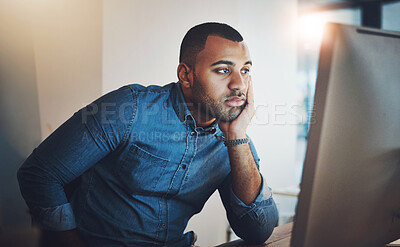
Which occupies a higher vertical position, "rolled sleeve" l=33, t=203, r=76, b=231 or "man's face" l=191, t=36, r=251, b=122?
"man's face" l=191, t=36, r=251, b=122

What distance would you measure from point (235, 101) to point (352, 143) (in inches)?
28.8

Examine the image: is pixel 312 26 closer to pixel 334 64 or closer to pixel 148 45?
pixel 148 45

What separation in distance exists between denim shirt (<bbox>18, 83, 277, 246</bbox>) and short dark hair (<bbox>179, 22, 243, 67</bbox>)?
0.17 meters

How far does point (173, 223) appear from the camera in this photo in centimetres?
121

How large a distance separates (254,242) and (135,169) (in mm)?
432

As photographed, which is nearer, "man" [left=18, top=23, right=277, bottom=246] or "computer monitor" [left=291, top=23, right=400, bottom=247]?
"computer monitor" [left=291, top=23, right=400, bottom=247]

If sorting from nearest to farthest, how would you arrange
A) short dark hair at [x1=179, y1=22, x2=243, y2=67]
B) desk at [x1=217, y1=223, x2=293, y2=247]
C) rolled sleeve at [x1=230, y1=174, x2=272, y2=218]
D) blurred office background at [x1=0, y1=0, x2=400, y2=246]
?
desk at [x1=217, y1=223, x2=293, y2=247]
rolled sleeve at [x1=230, y1=174, x2=272, y2=218]
short dark hair at [x1=179, y1=22, x2=243, y2=67]
blurred office background at [x1=0, y1=0, x2=400, y2=246]

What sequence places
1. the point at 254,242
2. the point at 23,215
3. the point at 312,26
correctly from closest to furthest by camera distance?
the point at 254,242
the point at 23,215
the point at 312,26

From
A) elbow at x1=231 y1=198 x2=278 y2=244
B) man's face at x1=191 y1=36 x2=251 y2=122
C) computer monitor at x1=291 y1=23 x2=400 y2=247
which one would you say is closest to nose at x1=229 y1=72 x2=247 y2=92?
man's face at x1=191 y1=36 x2=251 y2=122

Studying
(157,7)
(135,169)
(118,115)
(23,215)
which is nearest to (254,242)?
(135,169)

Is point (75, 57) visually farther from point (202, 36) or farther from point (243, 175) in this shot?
point (243, 175)

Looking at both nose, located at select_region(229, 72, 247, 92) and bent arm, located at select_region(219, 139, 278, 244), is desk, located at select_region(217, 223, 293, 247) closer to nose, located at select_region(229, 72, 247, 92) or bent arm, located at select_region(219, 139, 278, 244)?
bent arm, located at select_region(219, 139, 278, 244)

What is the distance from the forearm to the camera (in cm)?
111

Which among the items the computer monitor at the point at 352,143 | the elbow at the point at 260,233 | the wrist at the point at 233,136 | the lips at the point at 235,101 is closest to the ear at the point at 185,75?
the lips at the point at 235,101
